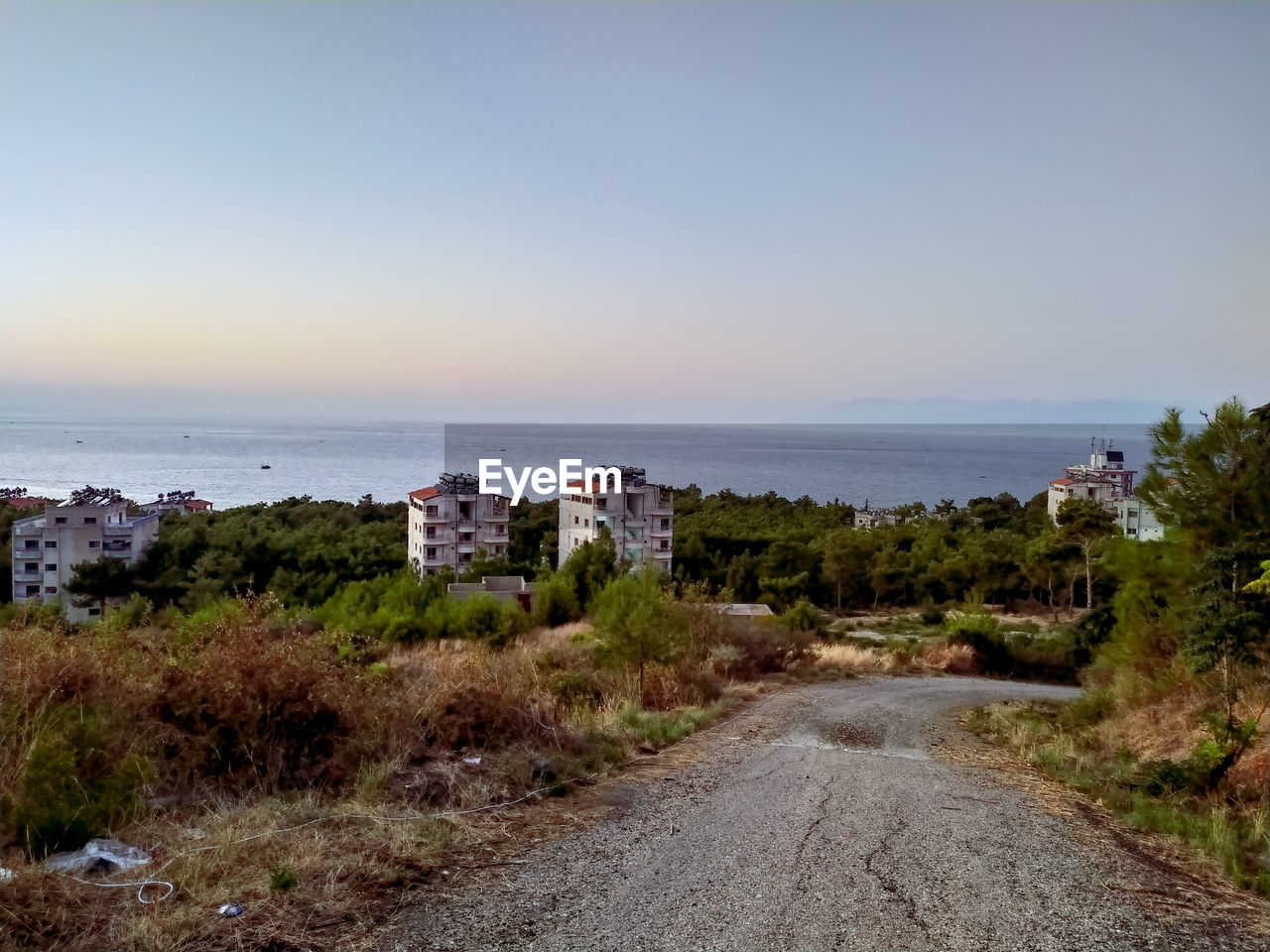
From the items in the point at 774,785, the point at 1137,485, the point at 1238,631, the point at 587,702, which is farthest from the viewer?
the point at 1137,485

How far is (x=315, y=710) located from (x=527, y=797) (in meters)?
1.63

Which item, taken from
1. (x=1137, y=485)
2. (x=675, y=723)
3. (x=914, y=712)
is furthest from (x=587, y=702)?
(x=1137, y=485)

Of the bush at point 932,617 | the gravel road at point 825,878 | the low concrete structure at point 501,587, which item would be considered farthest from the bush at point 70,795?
the bush at point 932,617

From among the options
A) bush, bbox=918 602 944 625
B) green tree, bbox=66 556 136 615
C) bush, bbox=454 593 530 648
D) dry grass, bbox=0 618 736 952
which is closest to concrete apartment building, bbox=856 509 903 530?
bush, bbox=918 602 944 625

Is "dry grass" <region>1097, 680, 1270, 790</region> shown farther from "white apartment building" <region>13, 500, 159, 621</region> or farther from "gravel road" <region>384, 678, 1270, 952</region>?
"white apartment building" <region>13, 500, 159, 621</region>

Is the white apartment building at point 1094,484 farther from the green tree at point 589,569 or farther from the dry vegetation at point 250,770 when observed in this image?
the dry vegetation at point 250,770

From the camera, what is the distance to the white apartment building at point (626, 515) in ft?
151

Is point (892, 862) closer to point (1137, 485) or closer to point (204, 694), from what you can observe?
point (204, 694)

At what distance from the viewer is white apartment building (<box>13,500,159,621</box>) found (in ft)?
109

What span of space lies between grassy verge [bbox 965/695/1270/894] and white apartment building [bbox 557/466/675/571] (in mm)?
36290

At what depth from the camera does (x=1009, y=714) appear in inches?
422

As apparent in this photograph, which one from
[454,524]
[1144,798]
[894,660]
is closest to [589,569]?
[894,660]

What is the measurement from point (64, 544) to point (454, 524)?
62.2 feet

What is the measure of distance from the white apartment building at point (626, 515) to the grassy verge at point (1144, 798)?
119ft
